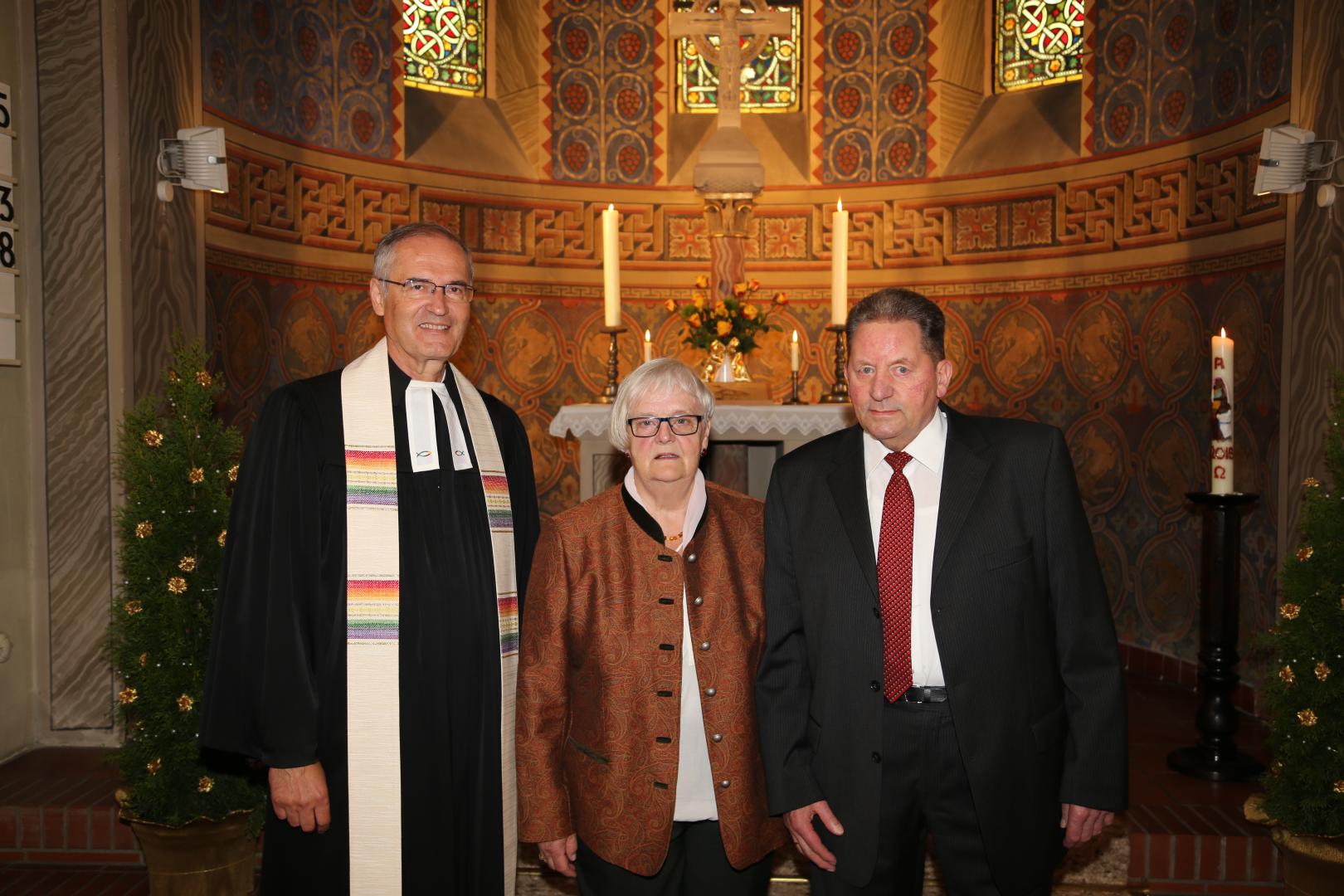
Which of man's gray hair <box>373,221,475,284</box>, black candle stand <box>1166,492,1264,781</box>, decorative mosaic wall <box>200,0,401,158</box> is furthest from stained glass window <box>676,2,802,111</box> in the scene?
man's gray hair <box>373,221,475,284</box>

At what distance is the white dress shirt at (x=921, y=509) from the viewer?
7.22 feet

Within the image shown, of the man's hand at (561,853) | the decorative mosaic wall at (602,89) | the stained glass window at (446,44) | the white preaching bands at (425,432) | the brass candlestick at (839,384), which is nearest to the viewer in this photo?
the man's hand at (561,853)

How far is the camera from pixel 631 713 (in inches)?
88.8

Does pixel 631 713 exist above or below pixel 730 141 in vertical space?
below

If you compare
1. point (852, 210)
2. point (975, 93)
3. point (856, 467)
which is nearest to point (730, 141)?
point (852, 210)

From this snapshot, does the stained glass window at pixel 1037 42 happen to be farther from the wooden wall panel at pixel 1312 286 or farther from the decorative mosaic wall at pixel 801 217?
the wooden wall panel at pixel 1312 286

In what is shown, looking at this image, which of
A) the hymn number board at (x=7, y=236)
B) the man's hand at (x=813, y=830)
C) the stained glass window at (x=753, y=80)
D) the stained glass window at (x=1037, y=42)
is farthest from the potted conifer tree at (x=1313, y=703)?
the stained glass window at (x=753, y=80)

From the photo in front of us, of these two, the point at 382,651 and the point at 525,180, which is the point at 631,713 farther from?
the point at 525,180

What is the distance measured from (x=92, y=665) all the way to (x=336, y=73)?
437 cm

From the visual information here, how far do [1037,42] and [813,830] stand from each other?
22.1 feet

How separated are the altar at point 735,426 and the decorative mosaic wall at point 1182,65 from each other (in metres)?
2.97

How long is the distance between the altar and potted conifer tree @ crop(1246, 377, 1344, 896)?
6.97ft

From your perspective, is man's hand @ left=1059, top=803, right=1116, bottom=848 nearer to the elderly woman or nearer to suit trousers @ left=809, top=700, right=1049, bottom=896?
suit trousers @ left=809, top=700, right=1049, bottom=896

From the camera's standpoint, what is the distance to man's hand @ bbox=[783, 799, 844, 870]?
2.21m
